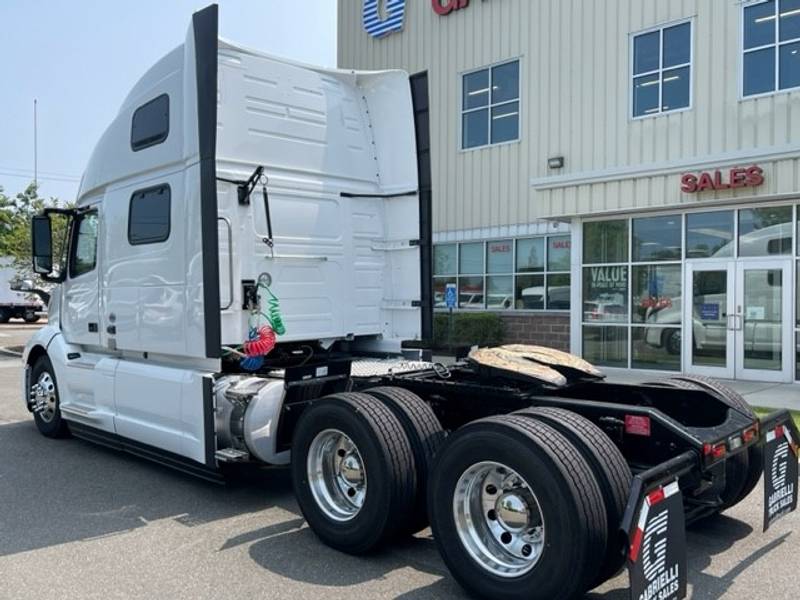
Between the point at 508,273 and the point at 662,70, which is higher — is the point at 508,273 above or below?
below

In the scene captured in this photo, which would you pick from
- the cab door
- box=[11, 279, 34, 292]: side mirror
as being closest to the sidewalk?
the cab door

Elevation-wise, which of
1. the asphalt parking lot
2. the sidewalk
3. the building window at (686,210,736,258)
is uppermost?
the building window at (686,210,736,258)

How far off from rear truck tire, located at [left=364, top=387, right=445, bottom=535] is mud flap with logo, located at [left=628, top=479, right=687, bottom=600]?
1.32 metres

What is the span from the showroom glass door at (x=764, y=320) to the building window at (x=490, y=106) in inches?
257

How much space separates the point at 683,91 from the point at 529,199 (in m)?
4.08

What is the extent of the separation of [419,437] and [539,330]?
489 inches

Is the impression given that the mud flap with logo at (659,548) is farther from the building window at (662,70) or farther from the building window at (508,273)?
the building window at (508,273)

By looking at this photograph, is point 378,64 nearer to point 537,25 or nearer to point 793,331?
point 537,25

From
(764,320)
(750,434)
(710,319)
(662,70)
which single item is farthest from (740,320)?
(750,434)

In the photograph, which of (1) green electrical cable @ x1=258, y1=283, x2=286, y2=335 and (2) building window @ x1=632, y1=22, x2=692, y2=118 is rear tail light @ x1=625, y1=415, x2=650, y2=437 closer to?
(1) green electrical cable @ x1=258, y1=283, x2=286, y2=335

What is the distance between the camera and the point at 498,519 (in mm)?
3889

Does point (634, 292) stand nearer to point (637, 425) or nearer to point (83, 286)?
point (83, 286)

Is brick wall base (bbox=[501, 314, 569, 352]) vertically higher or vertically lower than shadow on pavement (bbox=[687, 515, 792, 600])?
higher

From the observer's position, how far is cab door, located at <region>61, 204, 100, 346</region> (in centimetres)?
709
